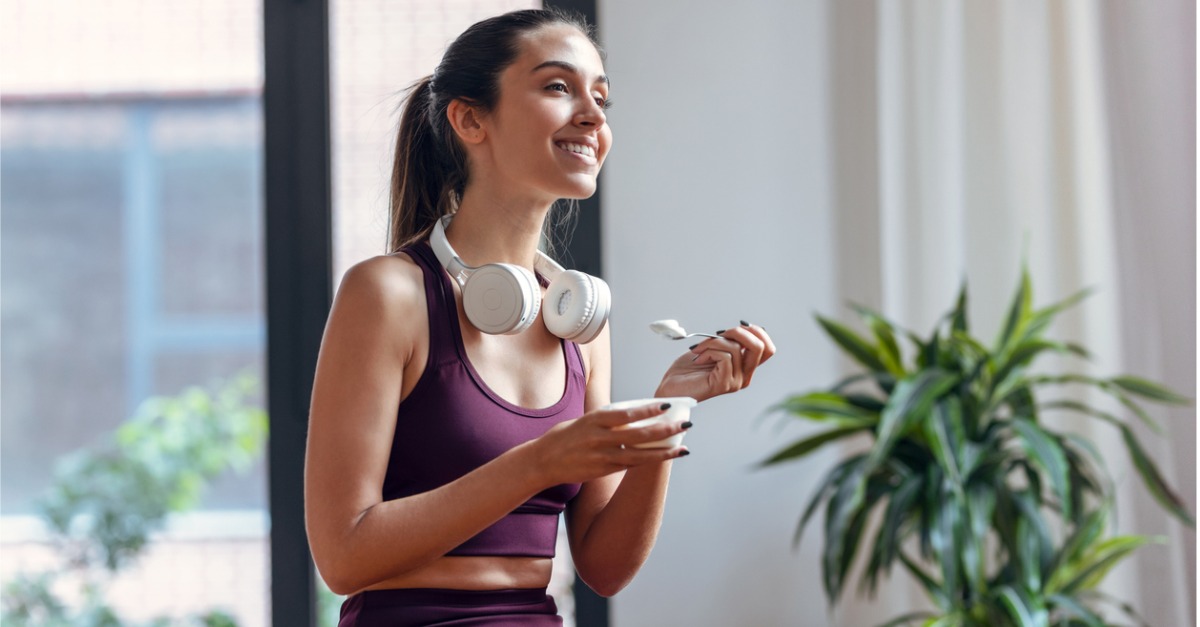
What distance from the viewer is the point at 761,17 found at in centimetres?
298

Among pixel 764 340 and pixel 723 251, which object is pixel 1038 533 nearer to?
pixel 723 251

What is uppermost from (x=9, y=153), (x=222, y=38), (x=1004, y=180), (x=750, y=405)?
(x=222, y=38)

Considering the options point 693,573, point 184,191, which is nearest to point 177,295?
point 184,191

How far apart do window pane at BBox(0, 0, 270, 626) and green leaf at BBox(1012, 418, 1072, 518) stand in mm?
2794

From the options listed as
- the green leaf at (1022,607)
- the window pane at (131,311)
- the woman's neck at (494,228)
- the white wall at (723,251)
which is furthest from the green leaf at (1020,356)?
the window pane at (131,311)

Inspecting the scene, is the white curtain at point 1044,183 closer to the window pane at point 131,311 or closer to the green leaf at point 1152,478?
the green leaf at point 1152,478

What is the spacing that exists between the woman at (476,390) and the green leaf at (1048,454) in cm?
115

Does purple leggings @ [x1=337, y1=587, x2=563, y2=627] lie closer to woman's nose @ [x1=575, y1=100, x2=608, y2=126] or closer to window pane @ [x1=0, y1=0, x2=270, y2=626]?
woman's nose @ [x1=575, y1=100, x2=608, y2=126]

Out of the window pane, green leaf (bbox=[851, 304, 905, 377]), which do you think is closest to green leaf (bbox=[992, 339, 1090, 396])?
green leaf (bbox=[851, 304, 905, 377])

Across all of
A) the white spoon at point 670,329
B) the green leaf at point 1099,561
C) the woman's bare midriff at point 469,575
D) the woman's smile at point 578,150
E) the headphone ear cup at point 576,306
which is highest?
the woman's smile at point 578,150

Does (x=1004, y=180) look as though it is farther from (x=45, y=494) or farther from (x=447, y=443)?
(x=45, y=494)

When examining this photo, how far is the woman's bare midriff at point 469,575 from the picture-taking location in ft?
4.25

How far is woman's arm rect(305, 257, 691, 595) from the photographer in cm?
111

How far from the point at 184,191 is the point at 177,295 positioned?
1.30ft
